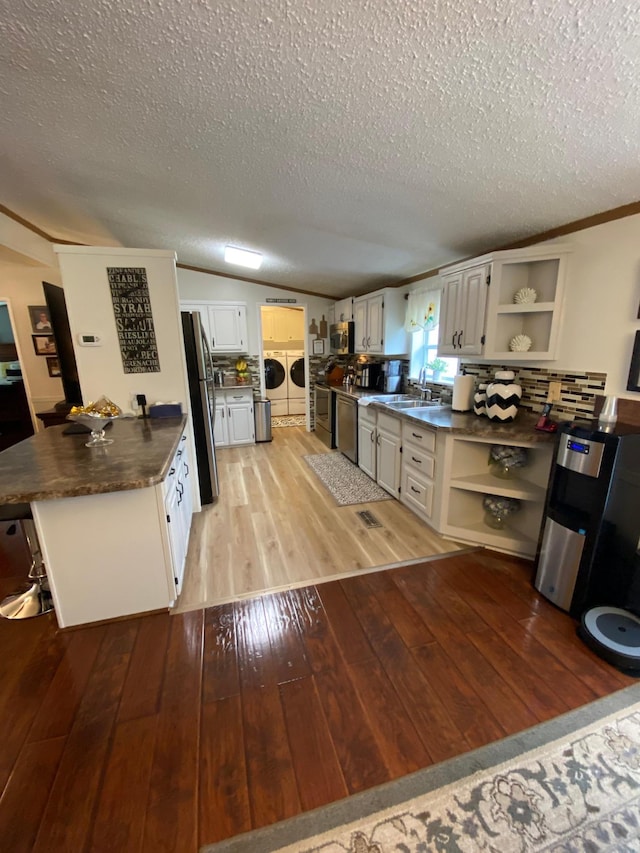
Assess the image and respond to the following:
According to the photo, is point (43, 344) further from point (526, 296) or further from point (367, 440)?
point (526, 296)

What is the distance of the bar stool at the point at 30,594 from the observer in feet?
6.23

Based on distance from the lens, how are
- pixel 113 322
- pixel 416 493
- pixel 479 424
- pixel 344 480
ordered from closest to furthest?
pixel 479 424 → pixel 113 322 → pixel 416 493 → pixel 344 480

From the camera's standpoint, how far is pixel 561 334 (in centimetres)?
239

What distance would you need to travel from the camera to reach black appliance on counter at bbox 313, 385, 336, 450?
4988 mm

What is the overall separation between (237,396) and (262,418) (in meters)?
0.51

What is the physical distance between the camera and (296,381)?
6969mm

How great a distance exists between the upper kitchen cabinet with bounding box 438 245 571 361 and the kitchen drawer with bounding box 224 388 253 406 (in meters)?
3.32

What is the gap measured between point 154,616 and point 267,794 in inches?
Result: 42.8

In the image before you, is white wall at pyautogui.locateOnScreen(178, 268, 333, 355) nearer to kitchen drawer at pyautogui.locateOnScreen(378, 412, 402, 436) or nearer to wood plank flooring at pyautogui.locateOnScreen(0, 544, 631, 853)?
kitchen drawer at pyautogui.locateOnScreen(378, 412, 402, 436)

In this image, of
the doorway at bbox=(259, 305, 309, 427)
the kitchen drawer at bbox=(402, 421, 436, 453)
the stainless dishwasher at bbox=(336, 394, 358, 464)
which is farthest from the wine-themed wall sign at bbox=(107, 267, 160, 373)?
the doorway at bbox=(259, 305, 309, 427)

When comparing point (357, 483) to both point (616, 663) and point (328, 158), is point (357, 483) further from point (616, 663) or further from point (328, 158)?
point (328, 158)

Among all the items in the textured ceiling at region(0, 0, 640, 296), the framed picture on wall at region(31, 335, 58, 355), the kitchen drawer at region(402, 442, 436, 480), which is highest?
the textured ceiling at region(0, 0, 640, 296)

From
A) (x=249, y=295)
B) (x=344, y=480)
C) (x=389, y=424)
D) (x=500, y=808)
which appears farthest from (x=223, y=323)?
(x=500, y=808)

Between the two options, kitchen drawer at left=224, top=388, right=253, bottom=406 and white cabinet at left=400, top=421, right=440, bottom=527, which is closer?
white cabinet at left=400, top=421, right=440, bottom=527
